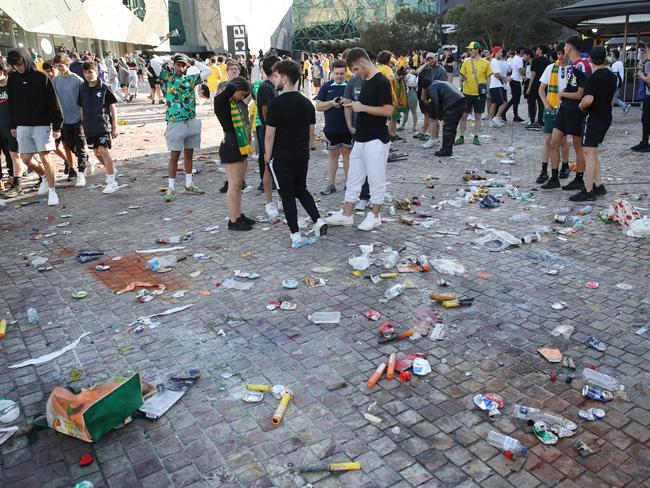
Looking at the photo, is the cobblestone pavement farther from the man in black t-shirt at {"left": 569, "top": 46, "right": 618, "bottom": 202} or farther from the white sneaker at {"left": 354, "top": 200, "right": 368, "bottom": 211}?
the man in black t-shirt at {"left": 569, "top": 46, "right": 618, "bottom": 202}

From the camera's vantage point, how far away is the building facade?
96.1 feet

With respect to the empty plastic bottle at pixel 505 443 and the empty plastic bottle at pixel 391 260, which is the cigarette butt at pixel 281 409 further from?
the empty plastic bottle at pixel 391 260

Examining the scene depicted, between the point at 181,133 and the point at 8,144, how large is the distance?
3.28 m

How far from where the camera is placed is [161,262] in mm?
5500

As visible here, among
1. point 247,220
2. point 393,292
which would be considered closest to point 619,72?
point 247,220

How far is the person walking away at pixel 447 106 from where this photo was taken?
1016 centimetres

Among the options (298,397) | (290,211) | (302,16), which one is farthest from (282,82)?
(302,16)

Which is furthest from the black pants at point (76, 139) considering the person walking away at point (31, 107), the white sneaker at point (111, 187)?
the person walking away at point (31, 107)

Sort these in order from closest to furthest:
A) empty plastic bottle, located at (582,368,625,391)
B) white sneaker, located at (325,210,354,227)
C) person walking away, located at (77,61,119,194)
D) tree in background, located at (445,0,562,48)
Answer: empty plastic bottle, located at (582,368,625,391) → white sneaker, located at (325,210,354,227) → person walking away, located at (77,61,119,194) → tree in background, located at (445,0,562,48)

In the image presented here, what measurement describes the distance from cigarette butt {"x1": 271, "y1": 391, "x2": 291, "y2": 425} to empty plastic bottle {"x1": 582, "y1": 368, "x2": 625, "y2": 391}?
6.27ft

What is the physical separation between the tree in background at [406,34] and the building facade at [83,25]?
75.7 ft

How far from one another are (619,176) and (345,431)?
7.35 meters

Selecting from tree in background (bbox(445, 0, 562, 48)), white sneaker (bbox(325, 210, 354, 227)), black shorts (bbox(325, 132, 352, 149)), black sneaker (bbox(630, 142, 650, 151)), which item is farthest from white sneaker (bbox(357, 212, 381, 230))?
tree in background (bbox(445, 0, 562, 48))

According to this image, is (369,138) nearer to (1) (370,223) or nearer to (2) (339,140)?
(1) (370,223)
